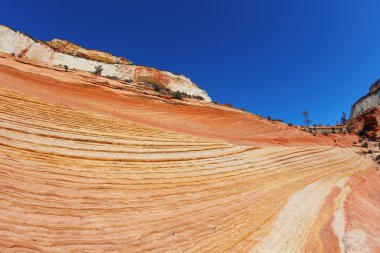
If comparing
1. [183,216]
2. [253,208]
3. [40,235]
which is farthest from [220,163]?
[40,235]

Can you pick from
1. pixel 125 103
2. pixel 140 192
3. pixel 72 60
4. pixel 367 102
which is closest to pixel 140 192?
pixel 140 192

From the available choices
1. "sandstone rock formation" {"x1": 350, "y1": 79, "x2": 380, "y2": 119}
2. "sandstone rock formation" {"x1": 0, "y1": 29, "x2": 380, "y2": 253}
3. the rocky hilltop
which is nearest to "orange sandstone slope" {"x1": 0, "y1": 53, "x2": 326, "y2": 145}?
"sandstone rock formation" {"x1": 0, "y1": 29, "x2": 380, "y2": 253}

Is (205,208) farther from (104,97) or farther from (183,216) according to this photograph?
(104,97)

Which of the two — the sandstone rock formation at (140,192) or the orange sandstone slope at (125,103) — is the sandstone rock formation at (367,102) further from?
the sandstone rock formation at (140,192)

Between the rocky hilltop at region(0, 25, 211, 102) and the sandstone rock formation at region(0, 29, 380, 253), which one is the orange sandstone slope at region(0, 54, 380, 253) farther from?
the rocky hilltop at region(0, 25, 211, 102)

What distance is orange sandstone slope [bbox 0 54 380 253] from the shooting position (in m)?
2.98

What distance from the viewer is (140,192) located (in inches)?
154

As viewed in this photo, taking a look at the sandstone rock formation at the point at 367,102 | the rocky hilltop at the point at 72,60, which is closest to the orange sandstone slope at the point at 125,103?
the rocky hilltop at the point at 72,60

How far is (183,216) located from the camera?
152 inches

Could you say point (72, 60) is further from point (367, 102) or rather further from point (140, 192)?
point (367, 102)

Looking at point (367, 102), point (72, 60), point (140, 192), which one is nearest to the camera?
point (140, 192)

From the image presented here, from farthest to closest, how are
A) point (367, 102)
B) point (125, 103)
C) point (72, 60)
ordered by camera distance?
point (367, 102) < point (72, 60) < point (125, 103)

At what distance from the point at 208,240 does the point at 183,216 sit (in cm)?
48

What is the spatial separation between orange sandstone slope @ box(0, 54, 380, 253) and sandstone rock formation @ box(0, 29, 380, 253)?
0.01 meters
